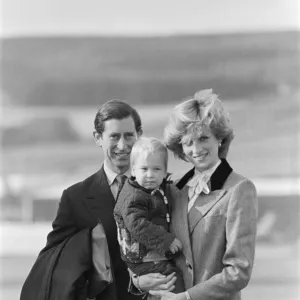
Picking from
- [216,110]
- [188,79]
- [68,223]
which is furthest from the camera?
[188,79]

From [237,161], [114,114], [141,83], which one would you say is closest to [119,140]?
[114,114]

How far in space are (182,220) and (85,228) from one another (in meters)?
0.34

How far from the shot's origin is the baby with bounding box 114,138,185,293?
72.5 inches

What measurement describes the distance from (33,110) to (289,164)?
2.30m

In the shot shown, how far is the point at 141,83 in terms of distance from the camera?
5.90 metres

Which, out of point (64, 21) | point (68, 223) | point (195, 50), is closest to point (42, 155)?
point (64, 21)

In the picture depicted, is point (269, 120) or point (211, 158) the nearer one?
point (211, 158)

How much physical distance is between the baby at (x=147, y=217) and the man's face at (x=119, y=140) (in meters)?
0.16

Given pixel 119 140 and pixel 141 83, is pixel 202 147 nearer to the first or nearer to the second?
pixel 119 140

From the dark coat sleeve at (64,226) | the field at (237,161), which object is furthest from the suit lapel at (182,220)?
the field at (237,161)

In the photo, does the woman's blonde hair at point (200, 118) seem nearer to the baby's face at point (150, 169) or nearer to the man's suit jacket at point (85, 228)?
the baby's face at point (150, 169)

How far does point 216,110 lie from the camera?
184 cm

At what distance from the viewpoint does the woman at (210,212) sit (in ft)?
5.84

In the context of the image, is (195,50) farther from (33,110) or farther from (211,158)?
(211,158)
